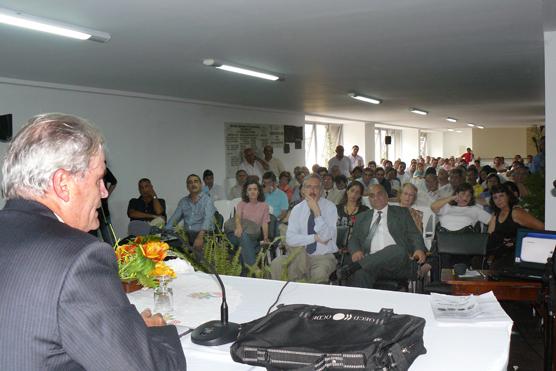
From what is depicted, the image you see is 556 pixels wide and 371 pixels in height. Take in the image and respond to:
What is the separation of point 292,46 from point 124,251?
334cm

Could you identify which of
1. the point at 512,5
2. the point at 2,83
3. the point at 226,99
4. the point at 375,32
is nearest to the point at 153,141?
the point at 226,99

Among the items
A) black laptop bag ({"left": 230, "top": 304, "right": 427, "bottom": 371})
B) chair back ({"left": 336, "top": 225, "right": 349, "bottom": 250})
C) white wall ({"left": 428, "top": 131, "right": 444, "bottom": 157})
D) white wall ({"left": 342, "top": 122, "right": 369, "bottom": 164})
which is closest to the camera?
black laptop bag ({"left": 230, "top": 304, "right": 427, "bottom": 371})

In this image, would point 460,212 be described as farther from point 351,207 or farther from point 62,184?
point 62,184

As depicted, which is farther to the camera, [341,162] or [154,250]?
[341,162]

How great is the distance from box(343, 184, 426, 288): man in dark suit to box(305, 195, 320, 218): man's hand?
0.36m

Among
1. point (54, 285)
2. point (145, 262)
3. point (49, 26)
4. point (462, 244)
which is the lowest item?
point (462, 244)

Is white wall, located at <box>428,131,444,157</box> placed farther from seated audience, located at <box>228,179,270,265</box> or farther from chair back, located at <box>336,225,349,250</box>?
chair back, located at <box>336,225,349,250</box>

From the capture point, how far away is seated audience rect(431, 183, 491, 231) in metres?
5.20

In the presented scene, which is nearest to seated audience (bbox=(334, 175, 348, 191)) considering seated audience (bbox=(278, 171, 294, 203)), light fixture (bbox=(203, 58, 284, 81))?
seated audience (bbox=(278, 171, 294, 203))

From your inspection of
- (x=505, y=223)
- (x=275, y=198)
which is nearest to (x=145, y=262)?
(x=505, y=223)

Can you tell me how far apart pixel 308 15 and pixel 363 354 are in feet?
9.78

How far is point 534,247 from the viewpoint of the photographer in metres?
3.61

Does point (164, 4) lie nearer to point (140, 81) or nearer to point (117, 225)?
point (140, 81)

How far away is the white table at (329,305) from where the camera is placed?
1.42 metres
